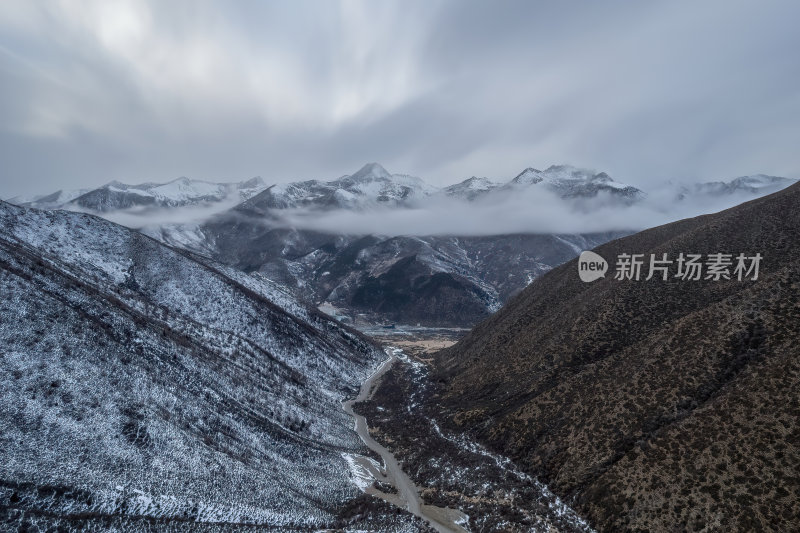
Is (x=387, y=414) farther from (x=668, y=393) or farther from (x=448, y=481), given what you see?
(x=668, y=393)

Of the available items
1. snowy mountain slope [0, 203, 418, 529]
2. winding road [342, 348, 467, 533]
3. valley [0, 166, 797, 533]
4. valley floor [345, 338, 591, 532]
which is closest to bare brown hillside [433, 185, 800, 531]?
valley [0, 166, 797, 533]

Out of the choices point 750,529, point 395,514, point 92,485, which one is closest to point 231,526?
point 92,485

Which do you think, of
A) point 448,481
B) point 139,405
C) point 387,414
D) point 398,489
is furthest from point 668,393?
point 139,405

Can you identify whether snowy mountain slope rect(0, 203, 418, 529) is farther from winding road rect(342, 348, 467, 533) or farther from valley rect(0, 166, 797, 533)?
winding road rect(342, 348, 467, 533)

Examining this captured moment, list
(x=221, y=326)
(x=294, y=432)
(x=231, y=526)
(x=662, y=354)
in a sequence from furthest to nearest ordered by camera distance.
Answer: (x=221, y=326) < (x=294, y=432) < (x=662, y=354) < (x=231, y=526)

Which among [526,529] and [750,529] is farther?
[526,529]

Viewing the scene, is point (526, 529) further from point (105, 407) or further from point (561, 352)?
point (105, 407)

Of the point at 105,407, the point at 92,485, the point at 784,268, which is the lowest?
the point at 92,485
